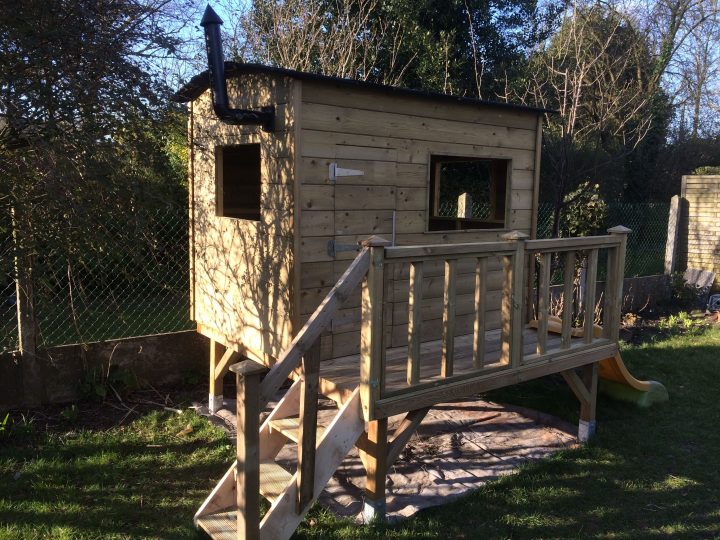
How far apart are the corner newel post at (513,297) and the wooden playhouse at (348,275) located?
0.01m

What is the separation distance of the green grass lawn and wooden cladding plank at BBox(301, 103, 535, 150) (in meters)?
2.45

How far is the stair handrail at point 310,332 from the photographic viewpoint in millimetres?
3068

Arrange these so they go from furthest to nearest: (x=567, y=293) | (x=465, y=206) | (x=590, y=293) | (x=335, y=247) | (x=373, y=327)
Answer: (x=465, y=206) < (x=590, y=293) < (x=567, y=293) < (x=335, y=247) < (x=373, y=327)

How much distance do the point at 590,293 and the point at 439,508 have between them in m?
1.93

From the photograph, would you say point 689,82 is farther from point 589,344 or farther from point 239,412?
point 239,412

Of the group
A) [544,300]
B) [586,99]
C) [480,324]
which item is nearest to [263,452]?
[480,324]

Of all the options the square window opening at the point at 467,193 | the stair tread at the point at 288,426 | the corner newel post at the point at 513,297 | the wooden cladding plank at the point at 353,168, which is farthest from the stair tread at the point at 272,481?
the square window opening at the point at 467,193

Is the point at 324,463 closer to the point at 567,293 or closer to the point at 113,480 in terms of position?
the point at 113,480

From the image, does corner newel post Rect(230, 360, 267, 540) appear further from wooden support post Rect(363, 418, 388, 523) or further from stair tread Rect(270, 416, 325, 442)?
wooden support post Rect(363, 418, 388, 523)

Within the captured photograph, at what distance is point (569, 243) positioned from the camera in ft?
Result: 14.2

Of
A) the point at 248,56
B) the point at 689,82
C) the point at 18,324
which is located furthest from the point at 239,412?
the point at 689,82

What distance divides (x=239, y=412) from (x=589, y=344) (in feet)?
9.65

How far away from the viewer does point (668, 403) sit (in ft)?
18.5

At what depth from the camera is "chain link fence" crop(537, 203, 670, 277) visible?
36.9 ft
